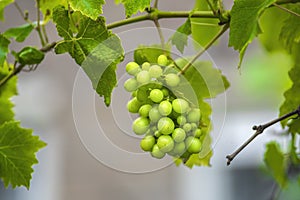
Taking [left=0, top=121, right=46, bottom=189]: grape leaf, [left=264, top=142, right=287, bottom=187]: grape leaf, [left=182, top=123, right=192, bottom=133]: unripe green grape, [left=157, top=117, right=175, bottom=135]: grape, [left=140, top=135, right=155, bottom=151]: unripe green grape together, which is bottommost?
[left=264, top=142, right=287, bottom=187]: grape leaf

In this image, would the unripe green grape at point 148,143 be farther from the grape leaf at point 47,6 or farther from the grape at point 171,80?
the grape leaf at point 47,6

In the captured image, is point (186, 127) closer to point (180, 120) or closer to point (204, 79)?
point (180, 120)

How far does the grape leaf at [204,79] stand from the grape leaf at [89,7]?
0.28 ft

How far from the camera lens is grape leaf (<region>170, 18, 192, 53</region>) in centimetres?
40

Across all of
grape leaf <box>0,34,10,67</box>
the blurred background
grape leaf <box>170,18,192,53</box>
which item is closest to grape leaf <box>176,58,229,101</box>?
grape leaf <box>170,18,192,53</box>

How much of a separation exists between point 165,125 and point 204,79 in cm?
12

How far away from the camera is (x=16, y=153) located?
0.45 m

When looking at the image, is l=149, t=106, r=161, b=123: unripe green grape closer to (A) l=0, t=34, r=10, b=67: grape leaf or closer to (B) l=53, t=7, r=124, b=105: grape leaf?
(B) l=53, t=7, r=124, b=105: grape leaf

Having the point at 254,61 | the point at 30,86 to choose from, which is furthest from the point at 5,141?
the point at 30,86

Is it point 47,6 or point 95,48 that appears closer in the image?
point 95,48

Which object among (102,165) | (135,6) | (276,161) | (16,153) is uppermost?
(135,6)

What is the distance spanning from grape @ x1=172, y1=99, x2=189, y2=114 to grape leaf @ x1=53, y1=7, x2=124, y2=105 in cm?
4

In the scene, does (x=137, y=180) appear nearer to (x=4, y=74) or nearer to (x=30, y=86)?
(x=30, y=86)

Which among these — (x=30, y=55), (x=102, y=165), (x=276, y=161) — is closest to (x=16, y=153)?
(x=30, y=55)
